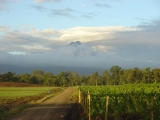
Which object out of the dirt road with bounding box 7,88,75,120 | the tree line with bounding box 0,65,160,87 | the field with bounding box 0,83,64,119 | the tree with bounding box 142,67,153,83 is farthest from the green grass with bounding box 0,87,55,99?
the tree with bounding box 142,67,153,83

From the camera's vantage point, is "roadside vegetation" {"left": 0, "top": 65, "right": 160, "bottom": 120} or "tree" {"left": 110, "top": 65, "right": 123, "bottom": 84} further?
"tree" {"left": 110, "top": 65, "right": 123, "bottom": 84}

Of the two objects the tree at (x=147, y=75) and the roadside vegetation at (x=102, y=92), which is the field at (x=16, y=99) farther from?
the tree at (x=147, y=75)

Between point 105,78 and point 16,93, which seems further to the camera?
point 105,78

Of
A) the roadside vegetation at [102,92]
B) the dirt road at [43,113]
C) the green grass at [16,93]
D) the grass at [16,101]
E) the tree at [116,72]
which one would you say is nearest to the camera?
the roadside vegetation at [102,92]

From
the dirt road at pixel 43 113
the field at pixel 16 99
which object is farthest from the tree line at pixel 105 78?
the dirt road at pixel 43 113

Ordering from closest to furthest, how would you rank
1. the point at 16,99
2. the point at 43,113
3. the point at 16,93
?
the point at 43,113 → the point at 16,99 → the point at 16,93

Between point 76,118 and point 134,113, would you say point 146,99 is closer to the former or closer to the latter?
point 134,113

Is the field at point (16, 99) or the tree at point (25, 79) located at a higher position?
the tree at point (25, 79)

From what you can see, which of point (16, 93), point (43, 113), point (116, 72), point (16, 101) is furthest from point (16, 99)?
point (116, 72)

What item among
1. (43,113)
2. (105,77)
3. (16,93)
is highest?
(105,77)

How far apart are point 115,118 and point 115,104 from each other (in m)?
2.30

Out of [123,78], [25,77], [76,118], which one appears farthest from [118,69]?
[76,118]

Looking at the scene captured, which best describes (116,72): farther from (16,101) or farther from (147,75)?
(16,101)

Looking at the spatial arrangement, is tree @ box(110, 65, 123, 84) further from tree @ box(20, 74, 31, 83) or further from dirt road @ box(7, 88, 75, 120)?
dirt road @ box(7, 88, 75, 120)
